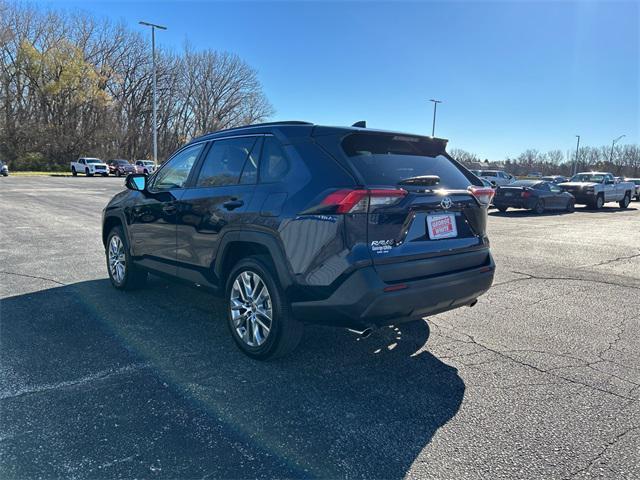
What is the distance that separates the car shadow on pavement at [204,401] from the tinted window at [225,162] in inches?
56.0

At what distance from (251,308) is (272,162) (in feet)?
3.90

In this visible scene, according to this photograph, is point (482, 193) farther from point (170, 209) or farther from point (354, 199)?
point (170, 209)

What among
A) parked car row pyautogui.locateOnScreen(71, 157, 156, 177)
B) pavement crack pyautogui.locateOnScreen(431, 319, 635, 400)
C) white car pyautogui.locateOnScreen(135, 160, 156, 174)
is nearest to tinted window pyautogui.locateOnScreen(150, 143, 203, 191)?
pavement crack pyautogui.locateOnScreen(431, 319, 635, 400)

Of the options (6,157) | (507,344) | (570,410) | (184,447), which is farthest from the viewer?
(6,157)

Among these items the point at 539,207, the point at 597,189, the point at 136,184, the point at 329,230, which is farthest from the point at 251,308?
the point at 597,189

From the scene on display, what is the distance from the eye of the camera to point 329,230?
10.1 feet

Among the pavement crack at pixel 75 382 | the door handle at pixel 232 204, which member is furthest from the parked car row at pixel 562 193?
the pavement crack at pixel 75 382

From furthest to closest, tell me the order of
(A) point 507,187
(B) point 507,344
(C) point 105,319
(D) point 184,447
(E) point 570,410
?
(A) point 507,187
(C) point 105,319
(B) point 507,344
(E) point 570,410
(D) point 184,447

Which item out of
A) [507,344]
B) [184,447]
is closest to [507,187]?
[507,344]

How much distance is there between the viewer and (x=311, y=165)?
3.31 meters

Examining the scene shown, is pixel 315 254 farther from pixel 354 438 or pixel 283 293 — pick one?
pixel 354 438

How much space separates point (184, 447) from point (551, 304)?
4.61 meters

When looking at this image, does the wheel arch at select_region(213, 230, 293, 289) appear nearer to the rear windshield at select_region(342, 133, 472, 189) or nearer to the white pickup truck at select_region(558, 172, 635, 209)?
the rear windshield at select_region(342, 133, 472, 189)

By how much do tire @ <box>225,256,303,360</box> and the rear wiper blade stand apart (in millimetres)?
1187
